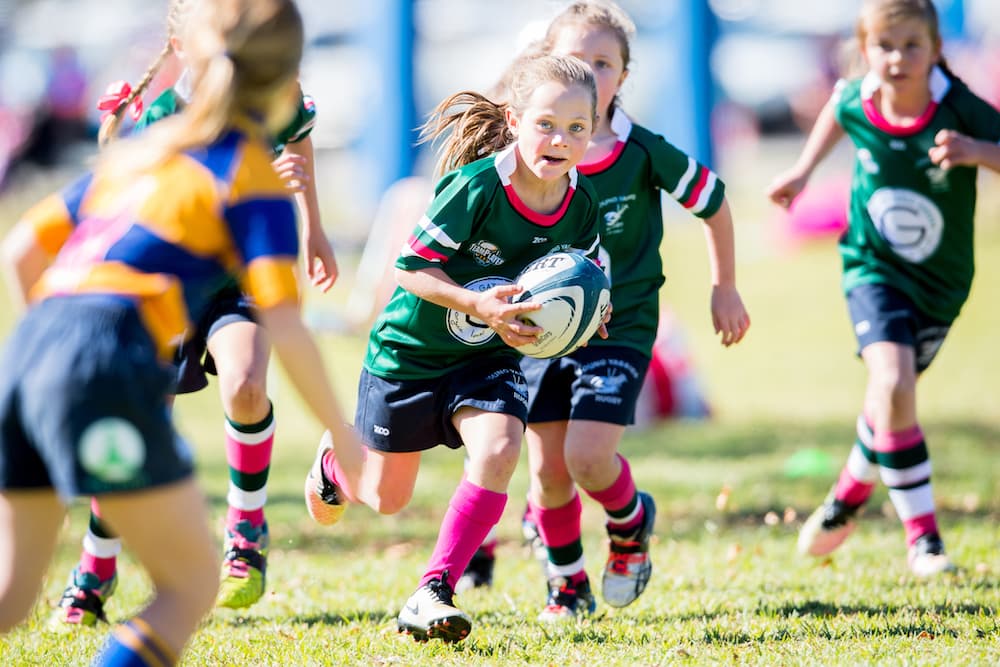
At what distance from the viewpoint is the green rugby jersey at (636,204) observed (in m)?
4.69

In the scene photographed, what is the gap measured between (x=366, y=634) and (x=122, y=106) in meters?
1.88

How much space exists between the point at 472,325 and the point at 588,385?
0.63m

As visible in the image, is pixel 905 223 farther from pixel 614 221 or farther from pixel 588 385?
pixel 588 385

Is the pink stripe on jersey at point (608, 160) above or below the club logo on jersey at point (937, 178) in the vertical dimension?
above

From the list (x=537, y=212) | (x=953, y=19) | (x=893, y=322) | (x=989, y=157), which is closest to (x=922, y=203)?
(x=989, y=157)

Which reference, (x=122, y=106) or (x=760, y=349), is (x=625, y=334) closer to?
(x=122, y=106)

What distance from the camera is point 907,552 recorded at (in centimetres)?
563

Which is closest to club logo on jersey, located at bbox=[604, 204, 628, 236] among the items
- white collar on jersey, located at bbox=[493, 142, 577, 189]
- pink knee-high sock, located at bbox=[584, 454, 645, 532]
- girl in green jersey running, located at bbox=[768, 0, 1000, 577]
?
white collar on jersey, located at bbox=[493, 142, 577, 189]

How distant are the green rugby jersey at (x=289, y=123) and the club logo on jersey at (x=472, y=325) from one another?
92 cm

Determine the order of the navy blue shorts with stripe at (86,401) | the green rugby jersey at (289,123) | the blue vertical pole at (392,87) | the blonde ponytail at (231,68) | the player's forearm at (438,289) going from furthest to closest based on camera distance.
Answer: the blue vertical pole at (392,87), the green rugby jersey at (289,123), the player's forearm at (438,289), the blonde ponytail at (231,68), the navy blue shorts with stripe at (86,401)

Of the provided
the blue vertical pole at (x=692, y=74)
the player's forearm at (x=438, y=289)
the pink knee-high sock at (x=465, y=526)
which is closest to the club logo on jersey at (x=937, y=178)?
the player's forearm at (x=438, y=289)

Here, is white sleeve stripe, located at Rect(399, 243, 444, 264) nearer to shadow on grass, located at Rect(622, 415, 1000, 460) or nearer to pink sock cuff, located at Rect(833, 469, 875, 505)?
pink sock cuff, located at Rect(833, 469, 875, 505)

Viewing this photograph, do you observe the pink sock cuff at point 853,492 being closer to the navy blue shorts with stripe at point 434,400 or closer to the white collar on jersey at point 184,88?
the navy blue shorts with stripe at point 434,400

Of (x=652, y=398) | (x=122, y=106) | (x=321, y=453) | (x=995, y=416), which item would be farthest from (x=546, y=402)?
(x=995, y=416)
